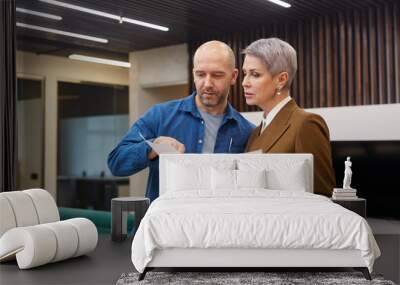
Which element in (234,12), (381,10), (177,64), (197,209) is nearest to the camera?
(197,209)

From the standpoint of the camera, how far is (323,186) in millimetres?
5176

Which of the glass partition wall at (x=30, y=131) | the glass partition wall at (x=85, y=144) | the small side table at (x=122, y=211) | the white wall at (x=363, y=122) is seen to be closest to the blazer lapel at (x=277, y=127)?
the white wall at (x=363, y=122)

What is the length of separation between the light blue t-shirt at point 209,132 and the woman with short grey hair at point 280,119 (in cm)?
34

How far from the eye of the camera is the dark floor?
346 cm

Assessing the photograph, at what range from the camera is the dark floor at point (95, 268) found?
3.46 meters

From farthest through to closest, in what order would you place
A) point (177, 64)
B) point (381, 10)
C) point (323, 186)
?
point (177, 64), point (381, 10), point (323, 186)

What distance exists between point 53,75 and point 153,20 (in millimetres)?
2346

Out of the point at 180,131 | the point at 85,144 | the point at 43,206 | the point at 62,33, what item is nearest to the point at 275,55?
the point at 180,131

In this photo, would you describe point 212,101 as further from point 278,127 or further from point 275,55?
point 275,55

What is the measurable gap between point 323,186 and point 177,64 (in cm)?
254

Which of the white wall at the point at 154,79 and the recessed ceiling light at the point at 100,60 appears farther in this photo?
the recessed ceiling light at the point at 100,60

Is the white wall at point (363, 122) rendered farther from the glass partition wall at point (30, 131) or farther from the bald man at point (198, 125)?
the glass partition wall at point (30, 131)

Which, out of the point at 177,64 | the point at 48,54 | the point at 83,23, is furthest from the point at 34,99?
the point at 177,64

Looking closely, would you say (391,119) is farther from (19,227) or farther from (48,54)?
(48,54)
